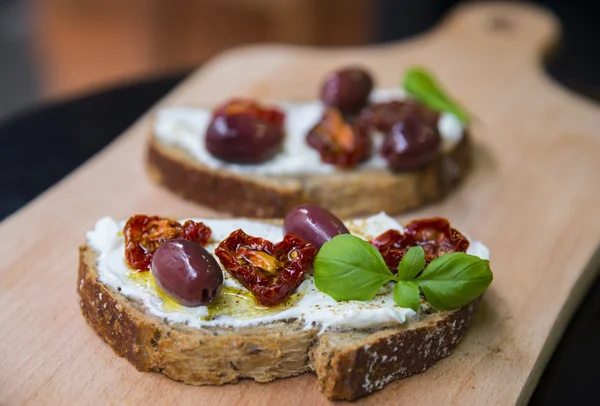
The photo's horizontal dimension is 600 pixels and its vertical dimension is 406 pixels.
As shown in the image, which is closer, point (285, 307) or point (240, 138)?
point (285, 307)

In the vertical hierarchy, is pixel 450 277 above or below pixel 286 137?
above

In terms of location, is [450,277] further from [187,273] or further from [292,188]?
[292,188]

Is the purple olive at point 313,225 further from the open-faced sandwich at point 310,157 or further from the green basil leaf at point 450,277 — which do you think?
the open-faced sandwich at point 310,157

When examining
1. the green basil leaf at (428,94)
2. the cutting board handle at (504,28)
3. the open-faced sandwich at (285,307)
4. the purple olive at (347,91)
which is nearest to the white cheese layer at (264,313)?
the open-faced sandwich at (285,307)

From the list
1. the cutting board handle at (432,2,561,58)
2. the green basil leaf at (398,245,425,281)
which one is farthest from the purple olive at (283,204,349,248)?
the cutting board handle at (432,2,561,58)

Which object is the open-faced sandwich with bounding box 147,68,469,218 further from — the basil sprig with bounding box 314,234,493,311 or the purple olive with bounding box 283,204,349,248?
the basil sprig with bounding box 314,234,493,311

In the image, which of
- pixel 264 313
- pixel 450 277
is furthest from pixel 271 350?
pixel 450 277
